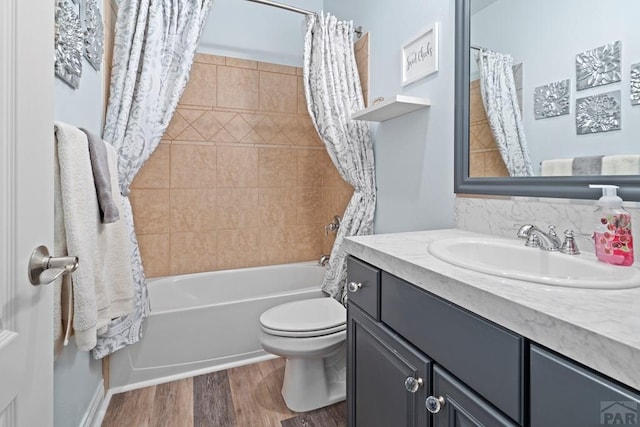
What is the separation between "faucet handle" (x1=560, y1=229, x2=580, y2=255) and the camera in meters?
0.89

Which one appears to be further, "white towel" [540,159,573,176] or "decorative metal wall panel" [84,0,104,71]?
"decorative metal wall panel" [84,0,104,71]

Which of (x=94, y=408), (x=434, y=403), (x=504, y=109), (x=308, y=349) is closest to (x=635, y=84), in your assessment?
(x=504, y=109)

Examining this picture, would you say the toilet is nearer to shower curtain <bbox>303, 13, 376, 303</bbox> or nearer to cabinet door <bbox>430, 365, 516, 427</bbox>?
shower curtain <bbox>303, 13, 376, 303</bbox>

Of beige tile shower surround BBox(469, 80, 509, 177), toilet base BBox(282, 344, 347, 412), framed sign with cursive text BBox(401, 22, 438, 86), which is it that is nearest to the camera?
beige tile shower surround BBox(469, 80, 509, 177)

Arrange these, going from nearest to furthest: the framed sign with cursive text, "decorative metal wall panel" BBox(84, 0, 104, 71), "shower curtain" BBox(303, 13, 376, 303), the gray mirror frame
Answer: the gray mirror frame, "decorative metal wall panel" BBox(84, 0, 104, 71), the framed sign with cursive text, "shower curtain" BBox(303, 13, 376, 303)

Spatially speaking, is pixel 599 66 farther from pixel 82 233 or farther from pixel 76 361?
pixel 76 361

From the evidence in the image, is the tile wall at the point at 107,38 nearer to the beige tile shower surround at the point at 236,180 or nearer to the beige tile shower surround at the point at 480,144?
the beige tile shower surround at the point at 236,180

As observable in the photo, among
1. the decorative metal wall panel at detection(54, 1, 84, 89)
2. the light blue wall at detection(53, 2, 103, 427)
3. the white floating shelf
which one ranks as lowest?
the light blue wall at detection(53, 2, 103, 427)

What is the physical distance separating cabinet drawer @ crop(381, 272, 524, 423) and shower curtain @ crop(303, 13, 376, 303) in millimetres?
1094

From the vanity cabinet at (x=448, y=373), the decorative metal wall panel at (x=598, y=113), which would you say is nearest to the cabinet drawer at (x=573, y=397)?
the vanity cabinet at (x=448, y=373)

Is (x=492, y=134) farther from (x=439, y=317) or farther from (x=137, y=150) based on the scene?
(x=137, y=150)

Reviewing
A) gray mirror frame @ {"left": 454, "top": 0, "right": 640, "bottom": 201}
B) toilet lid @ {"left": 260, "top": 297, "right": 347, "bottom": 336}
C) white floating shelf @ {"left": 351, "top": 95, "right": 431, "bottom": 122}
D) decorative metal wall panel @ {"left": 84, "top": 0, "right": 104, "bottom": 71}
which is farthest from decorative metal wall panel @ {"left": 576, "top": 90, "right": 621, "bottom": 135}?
decorative metal wall panel @ {"left": 84, "top": 0, "right": 104, "bottom": 71}

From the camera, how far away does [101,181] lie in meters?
1.13

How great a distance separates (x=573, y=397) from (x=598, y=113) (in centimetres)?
81
